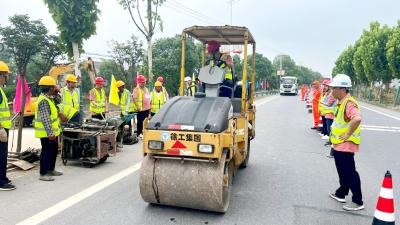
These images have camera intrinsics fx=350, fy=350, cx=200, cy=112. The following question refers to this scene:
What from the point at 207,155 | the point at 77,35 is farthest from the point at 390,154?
the point at 77,35

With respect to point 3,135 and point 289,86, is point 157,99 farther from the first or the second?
point 289,86

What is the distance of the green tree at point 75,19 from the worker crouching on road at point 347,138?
34.1ft

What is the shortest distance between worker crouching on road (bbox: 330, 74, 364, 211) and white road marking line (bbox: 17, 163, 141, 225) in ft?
11.5

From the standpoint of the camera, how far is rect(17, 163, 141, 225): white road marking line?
162 inches

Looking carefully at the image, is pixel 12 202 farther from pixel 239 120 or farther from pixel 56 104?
pixel 239 120

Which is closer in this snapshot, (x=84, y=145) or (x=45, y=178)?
(x=45, y=178)

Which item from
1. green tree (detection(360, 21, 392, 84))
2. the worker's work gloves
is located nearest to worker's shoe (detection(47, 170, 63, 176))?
the worker's work gloves

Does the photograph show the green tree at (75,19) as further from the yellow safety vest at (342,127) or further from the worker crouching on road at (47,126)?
the yellow safety vest at (342,127)

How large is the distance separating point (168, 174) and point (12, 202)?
2182 mm

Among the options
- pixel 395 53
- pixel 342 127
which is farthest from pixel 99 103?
pixel 395 53

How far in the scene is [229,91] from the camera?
19.6ft

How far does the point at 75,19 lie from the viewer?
13.0 meters

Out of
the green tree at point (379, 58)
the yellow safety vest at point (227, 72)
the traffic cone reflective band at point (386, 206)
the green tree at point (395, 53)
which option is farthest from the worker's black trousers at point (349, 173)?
the green tree at point (379, 58)

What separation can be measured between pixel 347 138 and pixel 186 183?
220cm
